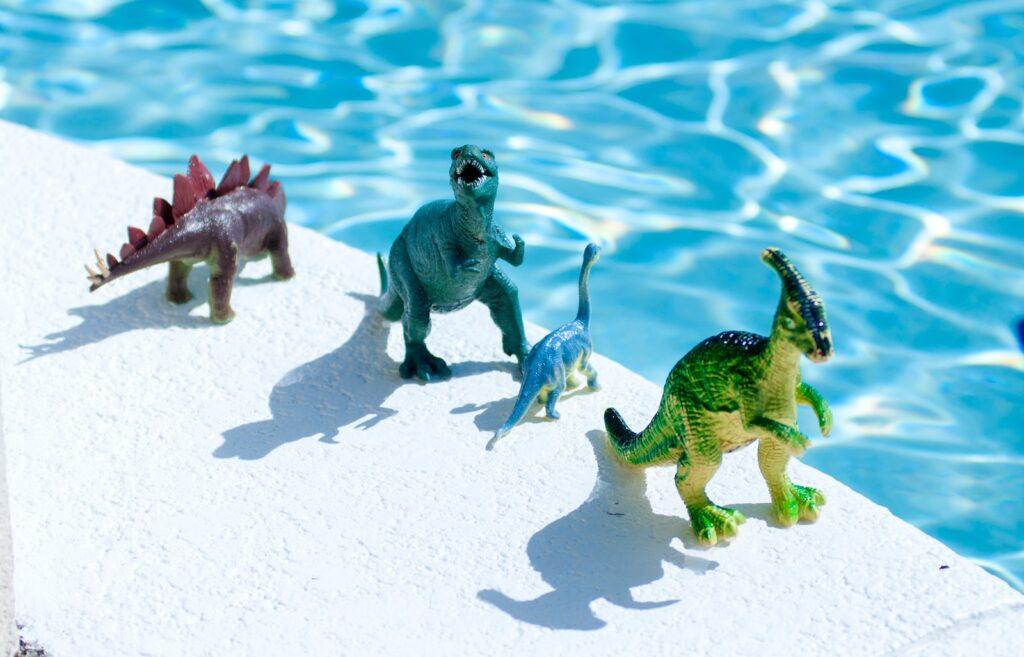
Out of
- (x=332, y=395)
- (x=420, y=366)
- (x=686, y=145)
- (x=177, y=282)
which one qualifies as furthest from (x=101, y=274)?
(x=686, y=145)

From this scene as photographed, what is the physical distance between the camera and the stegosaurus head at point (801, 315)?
105 inches

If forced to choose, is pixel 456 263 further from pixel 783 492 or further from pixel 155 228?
pixel 783 492

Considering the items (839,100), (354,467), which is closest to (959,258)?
(839,100)

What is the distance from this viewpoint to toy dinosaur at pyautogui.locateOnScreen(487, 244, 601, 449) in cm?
340

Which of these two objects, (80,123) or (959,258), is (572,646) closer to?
(959,258)

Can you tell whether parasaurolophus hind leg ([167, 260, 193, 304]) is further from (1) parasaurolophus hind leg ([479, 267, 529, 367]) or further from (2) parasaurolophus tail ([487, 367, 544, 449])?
(2) parasaurolophus tail ([487, 367, 544, 449])

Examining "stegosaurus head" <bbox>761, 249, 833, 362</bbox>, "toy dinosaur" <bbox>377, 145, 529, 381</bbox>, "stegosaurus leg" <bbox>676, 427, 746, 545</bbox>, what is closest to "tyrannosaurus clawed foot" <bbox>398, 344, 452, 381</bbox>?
"toy dinosaur" <bbox>377, 145, 529, 381</bbox>

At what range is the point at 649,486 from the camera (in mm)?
3281

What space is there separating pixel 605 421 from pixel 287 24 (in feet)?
14.0

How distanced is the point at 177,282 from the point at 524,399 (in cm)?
120

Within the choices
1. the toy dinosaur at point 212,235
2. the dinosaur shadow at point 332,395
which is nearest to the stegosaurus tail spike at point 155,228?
the toy dinosaur at point 212,235

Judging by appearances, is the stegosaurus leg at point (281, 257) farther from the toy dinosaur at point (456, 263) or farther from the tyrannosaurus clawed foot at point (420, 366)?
the tyrannosaurus clawed foot at point (420, 366)

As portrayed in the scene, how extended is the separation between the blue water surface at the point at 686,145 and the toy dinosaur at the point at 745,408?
4.12 ft

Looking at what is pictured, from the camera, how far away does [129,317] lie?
3.94 metres
